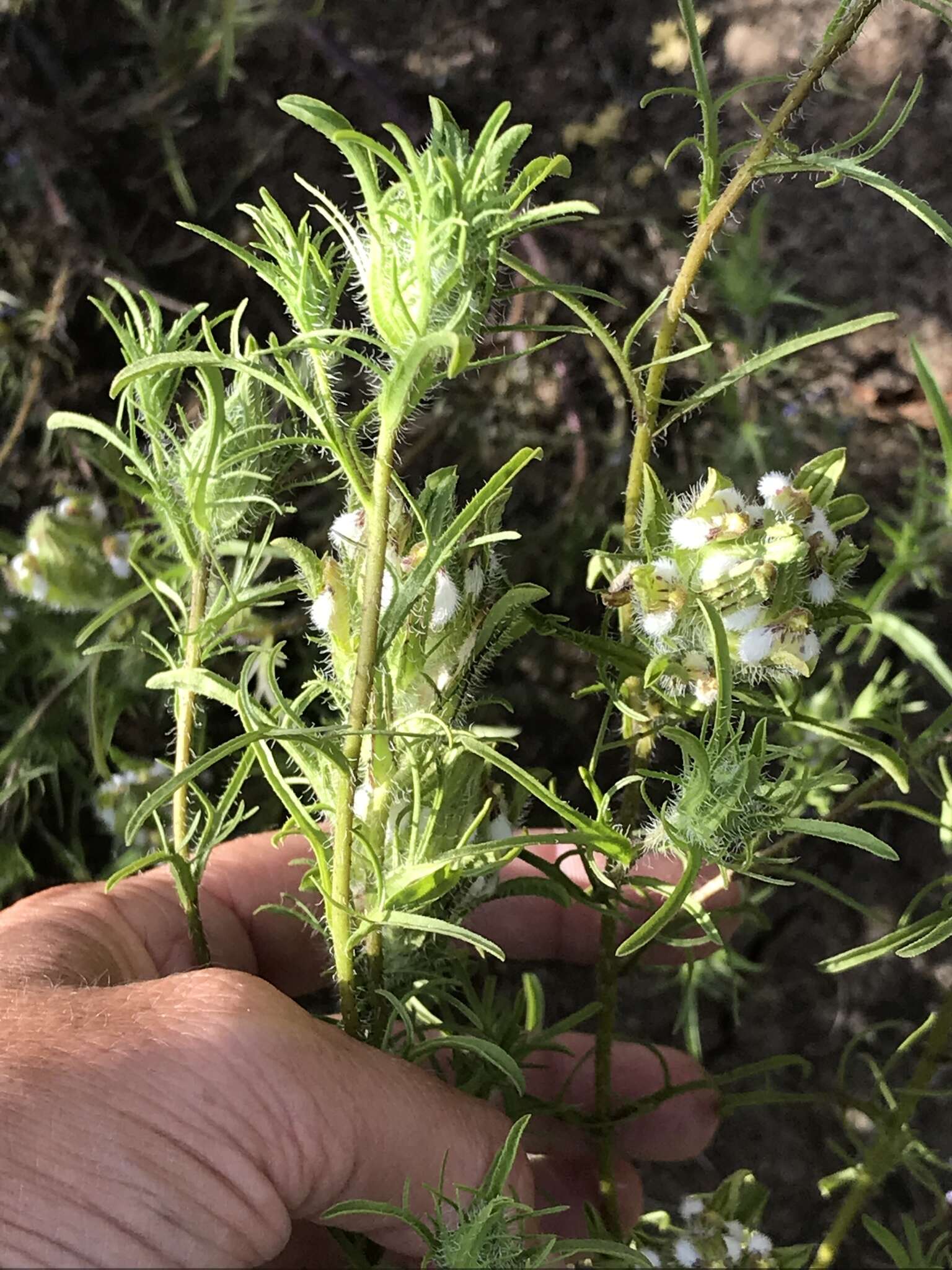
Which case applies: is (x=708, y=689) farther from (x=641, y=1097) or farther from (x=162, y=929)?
(x=641, y=1097)

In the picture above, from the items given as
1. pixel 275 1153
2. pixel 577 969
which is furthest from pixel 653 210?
pixel 275 1153

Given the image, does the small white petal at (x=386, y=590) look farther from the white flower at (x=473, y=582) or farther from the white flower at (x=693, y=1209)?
the white flower at (x=693, y=1209)

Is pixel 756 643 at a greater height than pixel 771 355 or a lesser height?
lesser

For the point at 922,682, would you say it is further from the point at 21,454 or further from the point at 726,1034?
the point at 21,454

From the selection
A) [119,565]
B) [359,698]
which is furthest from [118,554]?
[359,698]

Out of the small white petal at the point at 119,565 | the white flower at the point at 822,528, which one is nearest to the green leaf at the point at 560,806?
the white flower at the point at 822,528

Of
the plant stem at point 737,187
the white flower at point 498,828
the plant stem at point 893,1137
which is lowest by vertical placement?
the plant stem at point 893,1137
